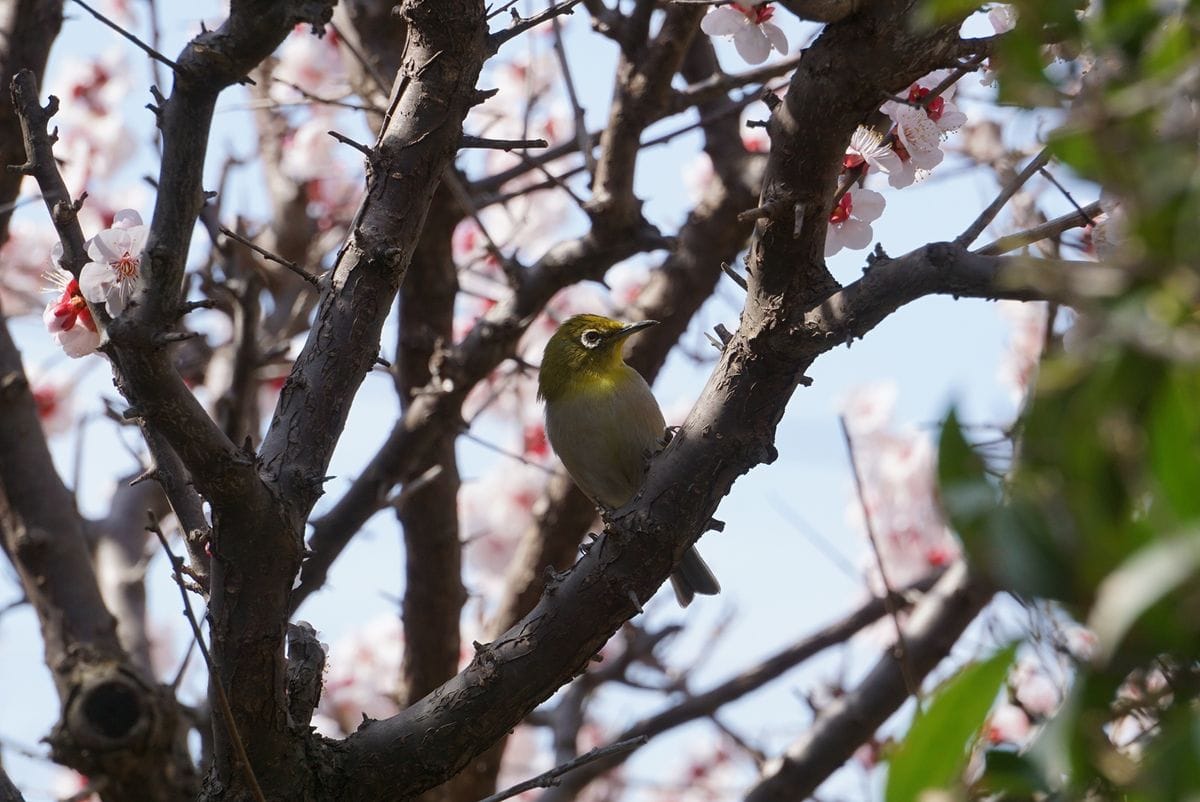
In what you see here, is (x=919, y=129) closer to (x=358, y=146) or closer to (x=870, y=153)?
(x=870, y=153)

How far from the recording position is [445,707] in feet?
8.48

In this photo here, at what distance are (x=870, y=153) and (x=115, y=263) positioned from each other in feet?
5.38

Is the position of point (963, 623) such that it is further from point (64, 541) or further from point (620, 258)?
point (64, 541)

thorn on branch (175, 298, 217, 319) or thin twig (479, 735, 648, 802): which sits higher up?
thorn on branch (175, 298, 217, 319)

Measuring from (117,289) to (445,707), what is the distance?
1.10 meters

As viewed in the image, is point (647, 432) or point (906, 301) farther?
point (647, 432)

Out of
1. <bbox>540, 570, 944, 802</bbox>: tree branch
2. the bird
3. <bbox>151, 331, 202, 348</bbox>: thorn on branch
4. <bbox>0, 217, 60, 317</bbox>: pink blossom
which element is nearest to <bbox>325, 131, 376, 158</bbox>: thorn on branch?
<bbox>151, 331, 202, 348</bbox>: thorn on branch

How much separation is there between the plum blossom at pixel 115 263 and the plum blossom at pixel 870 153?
1.54m

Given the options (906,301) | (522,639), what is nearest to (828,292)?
(906,301)

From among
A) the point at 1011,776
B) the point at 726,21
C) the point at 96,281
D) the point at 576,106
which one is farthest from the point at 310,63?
the point at 1011,776

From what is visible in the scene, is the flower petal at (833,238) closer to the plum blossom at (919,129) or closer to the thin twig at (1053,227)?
the plum blossom at (919,129)

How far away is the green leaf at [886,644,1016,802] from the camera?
999 mm

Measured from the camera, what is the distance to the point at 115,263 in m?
2.43

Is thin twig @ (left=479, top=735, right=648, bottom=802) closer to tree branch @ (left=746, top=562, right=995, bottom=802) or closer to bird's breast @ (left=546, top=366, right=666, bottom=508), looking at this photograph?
tree branch @ (left=746, top=562, right=995, bottom=802)
